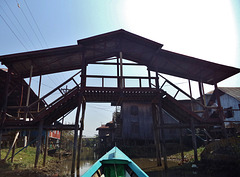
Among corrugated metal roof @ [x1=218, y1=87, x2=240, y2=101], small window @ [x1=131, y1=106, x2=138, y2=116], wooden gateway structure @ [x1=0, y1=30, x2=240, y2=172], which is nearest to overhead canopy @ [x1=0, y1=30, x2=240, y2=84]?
wooden gateway structure @ [x1=0, y1=30, x2=240, y2=172]

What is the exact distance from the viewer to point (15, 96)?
51.7 feet

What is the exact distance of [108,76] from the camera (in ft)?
37.7

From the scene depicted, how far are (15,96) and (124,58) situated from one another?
452 inches

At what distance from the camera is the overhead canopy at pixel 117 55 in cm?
1130

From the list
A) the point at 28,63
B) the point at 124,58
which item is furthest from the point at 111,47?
the point at 28,63

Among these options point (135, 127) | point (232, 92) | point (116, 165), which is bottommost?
point (116, 165)

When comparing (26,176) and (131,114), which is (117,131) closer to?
(131,114)

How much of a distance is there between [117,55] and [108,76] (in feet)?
9.11

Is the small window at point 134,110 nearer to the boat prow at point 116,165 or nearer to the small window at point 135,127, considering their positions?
the small window at point 135,127

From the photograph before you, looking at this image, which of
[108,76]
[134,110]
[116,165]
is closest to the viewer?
[116,165]

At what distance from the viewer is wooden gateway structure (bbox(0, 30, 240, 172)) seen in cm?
1070

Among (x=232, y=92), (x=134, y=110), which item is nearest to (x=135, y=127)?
(x=134, y=110)

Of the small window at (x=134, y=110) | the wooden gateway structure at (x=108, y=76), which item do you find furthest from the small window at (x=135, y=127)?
the wooden gateway structure at (x=108, y=76)

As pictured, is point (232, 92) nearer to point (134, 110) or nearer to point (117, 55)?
point (134, 110)
